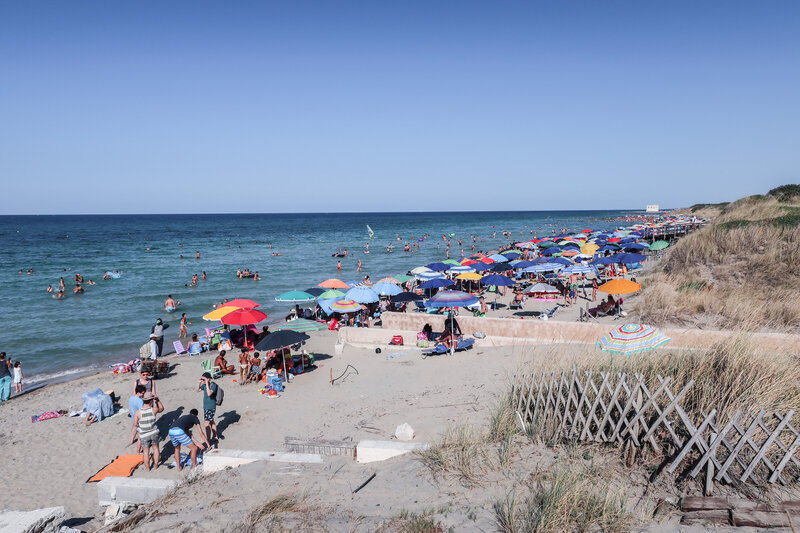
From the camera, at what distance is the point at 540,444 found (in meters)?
6.11

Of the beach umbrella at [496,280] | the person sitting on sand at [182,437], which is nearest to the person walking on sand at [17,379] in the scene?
the person sitting on sand at [182,437]

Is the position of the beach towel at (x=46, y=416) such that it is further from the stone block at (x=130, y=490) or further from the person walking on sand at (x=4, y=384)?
the stone block at (x=130, y=490)

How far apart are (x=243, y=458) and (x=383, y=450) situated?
2116mm

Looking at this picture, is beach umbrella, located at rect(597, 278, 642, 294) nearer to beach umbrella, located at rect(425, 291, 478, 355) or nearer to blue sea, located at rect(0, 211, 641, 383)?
beach umbrella, located at rect(425, 291, 478, 355)

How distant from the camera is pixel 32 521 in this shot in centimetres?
546

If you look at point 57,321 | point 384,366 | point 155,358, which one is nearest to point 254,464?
point 384,366

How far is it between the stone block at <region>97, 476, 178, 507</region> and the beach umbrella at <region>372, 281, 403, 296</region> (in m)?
11.5

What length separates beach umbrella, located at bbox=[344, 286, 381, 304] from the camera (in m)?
16.7

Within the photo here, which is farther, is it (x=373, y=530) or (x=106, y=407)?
(x=106, y=407)

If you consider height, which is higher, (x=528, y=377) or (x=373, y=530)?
(x=528, y=377)

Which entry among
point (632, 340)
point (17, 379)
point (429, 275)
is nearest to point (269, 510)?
point (632, 340)

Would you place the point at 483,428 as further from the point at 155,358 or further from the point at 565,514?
the point at 155,358

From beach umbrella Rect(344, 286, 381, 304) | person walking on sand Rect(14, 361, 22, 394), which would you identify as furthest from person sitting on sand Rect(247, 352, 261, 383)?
person walking on sand Rect(14, 361, 22, 394)

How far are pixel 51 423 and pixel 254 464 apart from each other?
23.9 feet
